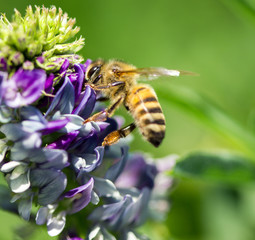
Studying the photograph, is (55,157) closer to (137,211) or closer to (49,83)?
(49,83)

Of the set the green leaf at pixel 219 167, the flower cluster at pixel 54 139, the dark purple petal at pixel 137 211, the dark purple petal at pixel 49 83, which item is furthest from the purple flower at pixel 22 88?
the green leaf at pixel 219 167

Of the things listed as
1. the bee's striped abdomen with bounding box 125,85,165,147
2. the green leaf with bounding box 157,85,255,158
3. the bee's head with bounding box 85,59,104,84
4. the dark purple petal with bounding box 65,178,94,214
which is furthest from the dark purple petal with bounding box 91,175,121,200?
the green leaf with bounding box 157,85,255,158

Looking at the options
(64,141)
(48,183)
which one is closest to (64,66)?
(64,141)

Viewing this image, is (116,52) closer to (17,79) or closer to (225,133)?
(225,133)

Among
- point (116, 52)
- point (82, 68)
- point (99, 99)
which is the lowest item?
point (116, 52)

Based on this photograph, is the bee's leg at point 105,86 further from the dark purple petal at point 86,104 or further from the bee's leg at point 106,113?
the dark purple petal at point 86,104

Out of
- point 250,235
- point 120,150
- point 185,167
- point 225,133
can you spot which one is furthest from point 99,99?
point 250,235
